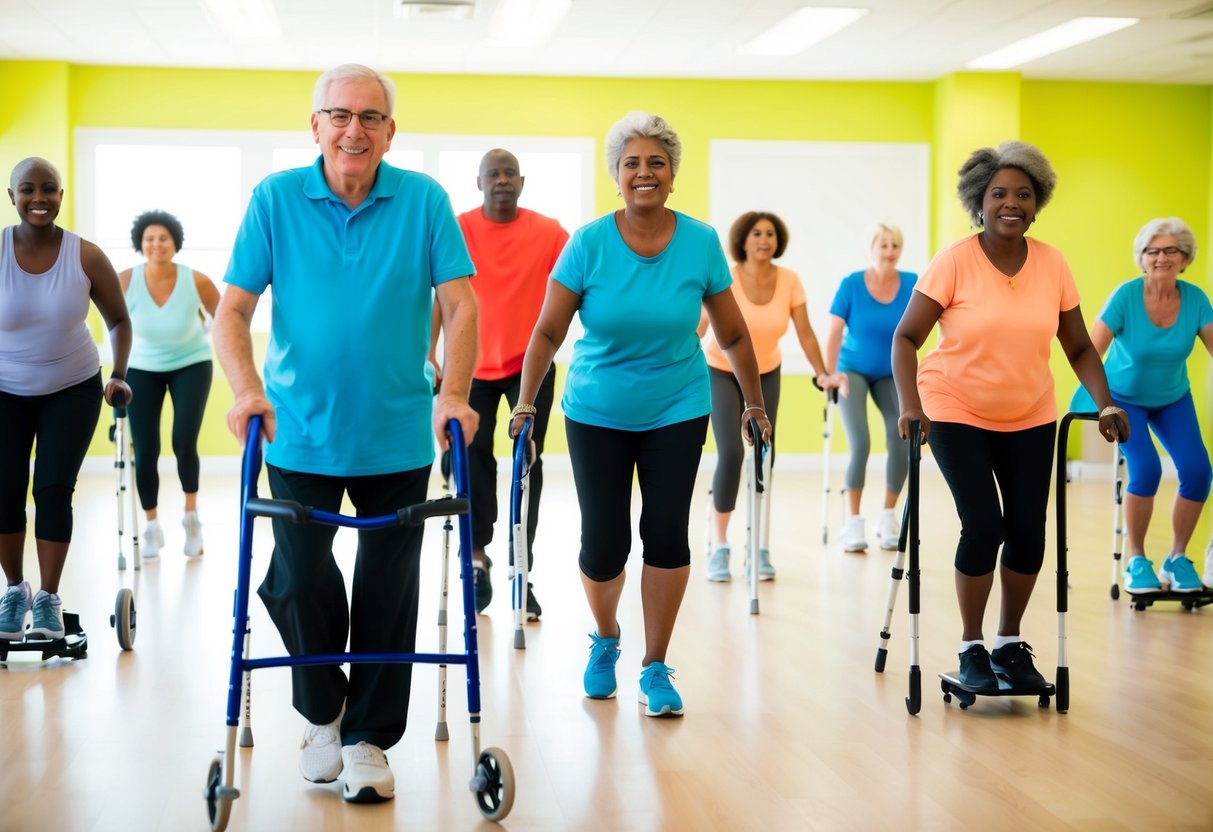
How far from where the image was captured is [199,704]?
3855mm

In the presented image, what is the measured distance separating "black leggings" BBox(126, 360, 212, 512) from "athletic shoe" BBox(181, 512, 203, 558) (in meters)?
0.13

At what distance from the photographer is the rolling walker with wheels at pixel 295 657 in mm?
2566

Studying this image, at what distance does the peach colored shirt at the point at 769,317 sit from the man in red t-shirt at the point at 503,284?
4.17 ft

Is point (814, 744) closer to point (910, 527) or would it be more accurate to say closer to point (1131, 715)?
point (910, 527)

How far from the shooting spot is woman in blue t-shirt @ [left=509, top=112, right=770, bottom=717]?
3.65 meters

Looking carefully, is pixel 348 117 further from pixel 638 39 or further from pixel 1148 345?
pixel 638 39

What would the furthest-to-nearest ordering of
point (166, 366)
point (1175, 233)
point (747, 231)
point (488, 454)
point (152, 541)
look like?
point (152, 541)
point (166, 366)
point (747, 231)
point (1175, 233)
point (488, 454)

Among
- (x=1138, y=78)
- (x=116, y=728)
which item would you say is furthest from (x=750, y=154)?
(x=116, y=728)

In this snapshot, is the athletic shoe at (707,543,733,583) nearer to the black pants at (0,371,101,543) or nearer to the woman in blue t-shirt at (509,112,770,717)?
the woman in blue t-shirt at (509,112,770,717)

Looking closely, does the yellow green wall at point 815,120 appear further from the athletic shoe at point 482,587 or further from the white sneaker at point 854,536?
the athletic shoe at point 482,587

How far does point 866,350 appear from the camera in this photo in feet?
22.4

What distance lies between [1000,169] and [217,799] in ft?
8.45

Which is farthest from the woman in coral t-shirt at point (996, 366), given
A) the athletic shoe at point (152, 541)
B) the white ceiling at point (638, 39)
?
the white ceiling at point (638, 39)

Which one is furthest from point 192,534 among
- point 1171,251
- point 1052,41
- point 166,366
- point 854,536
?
point 1052,41
